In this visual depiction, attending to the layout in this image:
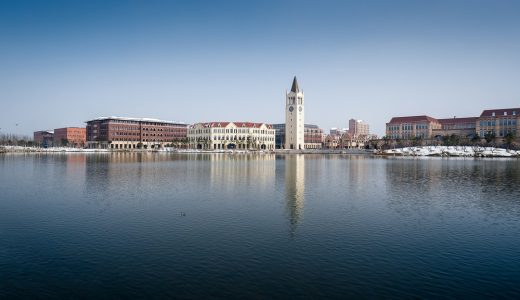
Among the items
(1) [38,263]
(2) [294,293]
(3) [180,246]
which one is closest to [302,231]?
(3) [180,246]

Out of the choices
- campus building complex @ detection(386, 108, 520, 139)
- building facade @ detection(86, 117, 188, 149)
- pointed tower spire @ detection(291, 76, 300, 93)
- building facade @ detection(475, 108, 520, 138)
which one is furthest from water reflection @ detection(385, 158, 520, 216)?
building facade @ detection(86, 117, 188, 149)

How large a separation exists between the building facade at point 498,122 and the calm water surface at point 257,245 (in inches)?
5064

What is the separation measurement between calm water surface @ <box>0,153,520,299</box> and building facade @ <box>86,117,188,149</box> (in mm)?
157234

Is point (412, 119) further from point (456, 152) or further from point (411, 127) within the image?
point (456, 152)

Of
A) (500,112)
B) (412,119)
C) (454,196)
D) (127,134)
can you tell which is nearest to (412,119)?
(412,119)

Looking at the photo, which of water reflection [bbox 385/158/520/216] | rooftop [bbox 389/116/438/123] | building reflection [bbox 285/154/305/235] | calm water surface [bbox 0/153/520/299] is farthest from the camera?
rooftop [bbox 389/116/438/123]

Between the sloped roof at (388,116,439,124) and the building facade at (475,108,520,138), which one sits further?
the sloped roof at (388,116,439,124)

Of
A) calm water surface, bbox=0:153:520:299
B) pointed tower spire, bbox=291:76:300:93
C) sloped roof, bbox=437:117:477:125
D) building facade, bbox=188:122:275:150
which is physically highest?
pointed tower spire, bbox=291:76:300:93

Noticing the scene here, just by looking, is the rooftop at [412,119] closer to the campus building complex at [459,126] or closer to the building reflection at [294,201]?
the campus building complex at [459,126]

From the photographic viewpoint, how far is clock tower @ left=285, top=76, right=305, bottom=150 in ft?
607

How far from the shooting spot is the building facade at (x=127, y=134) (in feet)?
597

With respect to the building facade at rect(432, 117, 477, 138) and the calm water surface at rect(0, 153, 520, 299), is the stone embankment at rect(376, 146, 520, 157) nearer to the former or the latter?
the building facade at rect(432, 117, 477, 138)

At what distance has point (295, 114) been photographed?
185375 millimetres

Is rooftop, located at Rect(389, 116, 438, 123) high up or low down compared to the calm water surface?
up
